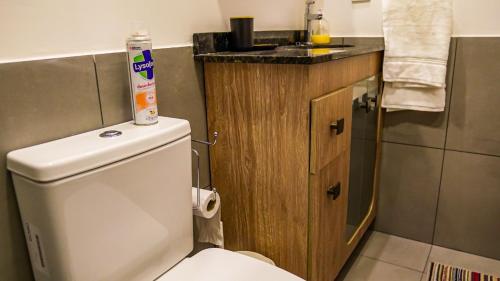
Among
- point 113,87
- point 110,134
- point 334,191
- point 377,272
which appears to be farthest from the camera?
point 377,272

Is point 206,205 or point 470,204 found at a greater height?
point 206,205

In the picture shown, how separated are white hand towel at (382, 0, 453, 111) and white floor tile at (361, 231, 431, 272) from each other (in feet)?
2.20

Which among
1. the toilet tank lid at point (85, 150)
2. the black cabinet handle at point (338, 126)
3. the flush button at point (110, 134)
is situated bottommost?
the black cabinet handle at point (338, 126)

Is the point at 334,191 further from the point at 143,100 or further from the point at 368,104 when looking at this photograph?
the point at 143,100

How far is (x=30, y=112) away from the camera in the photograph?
2.48ft

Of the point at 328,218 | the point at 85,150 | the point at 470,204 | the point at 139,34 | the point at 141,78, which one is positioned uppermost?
the point at 139,34

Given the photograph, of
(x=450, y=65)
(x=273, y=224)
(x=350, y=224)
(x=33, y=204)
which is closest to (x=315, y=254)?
(x=273, y=224)

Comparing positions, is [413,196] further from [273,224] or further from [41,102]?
[41,102]

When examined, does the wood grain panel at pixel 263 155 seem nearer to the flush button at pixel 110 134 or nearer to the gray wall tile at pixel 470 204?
the flush button at pixel 110 134

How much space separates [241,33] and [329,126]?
1.44 feet

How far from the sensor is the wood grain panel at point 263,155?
3.42 feet

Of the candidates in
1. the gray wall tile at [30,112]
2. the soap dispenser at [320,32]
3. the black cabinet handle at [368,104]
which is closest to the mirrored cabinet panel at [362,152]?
the black cabinet handle at [368,104]

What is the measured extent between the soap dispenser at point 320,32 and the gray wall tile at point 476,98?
534 millimetres

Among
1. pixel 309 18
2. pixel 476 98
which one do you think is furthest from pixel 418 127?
pixel 309 18
